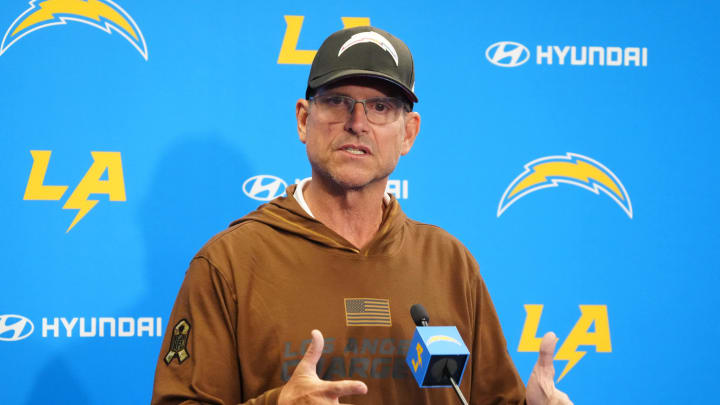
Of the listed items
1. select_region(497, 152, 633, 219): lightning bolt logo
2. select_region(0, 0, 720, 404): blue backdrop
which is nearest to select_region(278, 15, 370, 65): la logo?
select_region(0, 0, 720, 404): blue backdrop

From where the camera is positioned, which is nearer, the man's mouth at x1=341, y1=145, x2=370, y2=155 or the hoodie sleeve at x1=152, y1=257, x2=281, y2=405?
the hoodie sleeve at x1=152, y1=257, x2=281, y2=405

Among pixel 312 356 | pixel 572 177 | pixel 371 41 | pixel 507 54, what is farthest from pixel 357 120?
pixel 572 177

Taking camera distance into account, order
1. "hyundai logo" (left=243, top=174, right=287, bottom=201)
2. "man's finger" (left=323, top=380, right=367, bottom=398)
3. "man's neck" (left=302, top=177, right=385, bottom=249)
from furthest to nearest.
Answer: "hyundai logo" (left=243, top=174, right=287, bottom=201) < "man's neck" (left=302, top=177, right=385, bottom=249) < "man's finger" (left=323, top=380, right=367, bottom=398)

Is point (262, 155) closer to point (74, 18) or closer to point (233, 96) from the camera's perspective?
point (233, 96)

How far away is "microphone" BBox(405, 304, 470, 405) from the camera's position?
1.11 meters

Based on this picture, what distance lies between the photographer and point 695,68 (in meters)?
2.31

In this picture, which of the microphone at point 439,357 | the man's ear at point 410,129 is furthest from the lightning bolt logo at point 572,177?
the microphone at point 439,357

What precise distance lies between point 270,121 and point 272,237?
715 millimetres

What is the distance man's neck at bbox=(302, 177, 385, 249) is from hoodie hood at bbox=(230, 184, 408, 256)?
35mm

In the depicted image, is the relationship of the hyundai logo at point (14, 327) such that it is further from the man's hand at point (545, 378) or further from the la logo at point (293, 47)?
the man's hand at point (545, 378)

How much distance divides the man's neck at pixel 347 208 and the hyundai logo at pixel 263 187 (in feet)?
1.86

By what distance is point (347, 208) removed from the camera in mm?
1511

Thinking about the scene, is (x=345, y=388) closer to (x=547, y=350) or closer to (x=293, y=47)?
(x=547, y=350)

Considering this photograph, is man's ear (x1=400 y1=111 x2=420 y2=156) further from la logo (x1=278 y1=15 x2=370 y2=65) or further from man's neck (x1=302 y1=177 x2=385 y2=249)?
la logo (x1=278 y1=15 x2=370 y2=65)
